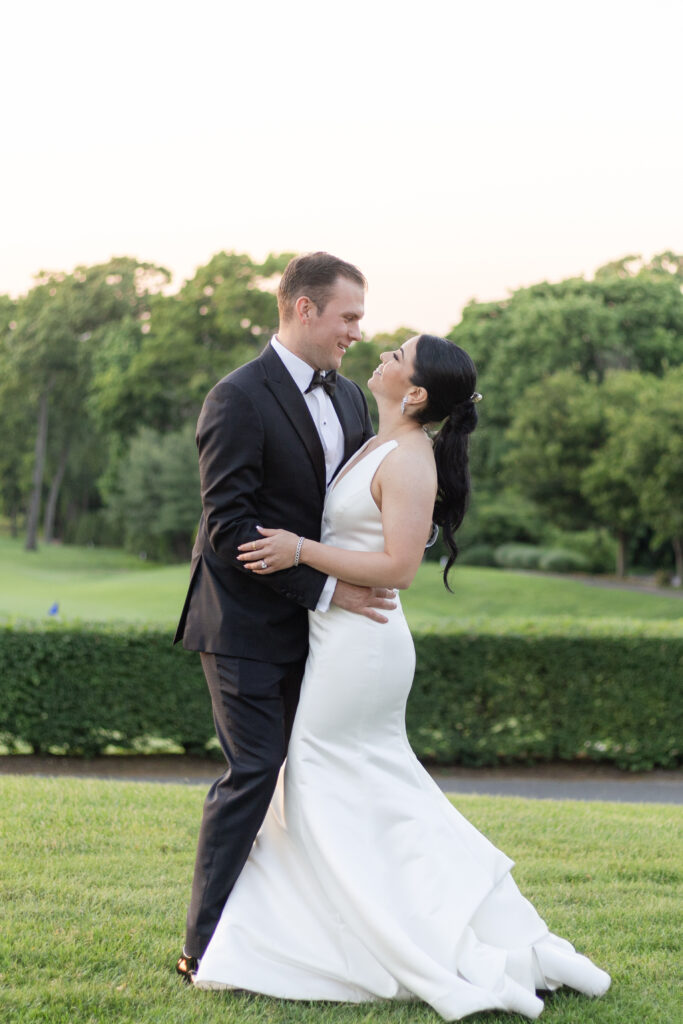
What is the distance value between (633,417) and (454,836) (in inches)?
1055

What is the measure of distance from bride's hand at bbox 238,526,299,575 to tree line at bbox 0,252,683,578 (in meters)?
24.7

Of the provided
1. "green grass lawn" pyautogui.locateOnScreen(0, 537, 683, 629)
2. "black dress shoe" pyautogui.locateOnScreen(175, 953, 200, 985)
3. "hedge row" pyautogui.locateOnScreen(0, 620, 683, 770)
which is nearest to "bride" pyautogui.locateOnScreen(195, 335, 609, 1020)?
"black dress shoe" pyautogui.locateOnScreen(175, 953, 200, 985)

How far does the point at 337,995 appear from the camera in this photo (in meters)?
3.82

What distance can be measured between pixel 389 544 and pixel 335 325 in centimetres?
90

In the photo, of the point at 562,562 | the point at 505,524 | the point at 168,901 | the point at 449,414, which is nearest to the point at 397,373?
the point at 449,414

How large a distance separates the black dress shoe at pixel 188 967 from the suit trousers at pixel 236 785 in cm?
3

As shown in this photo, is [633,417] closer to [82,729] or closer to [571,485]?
[571,485]

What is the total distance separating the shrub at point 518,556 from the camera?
39156mm

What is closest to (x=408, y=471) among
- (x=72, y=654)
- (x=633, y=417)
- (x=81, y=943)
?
(x=81, y=943)

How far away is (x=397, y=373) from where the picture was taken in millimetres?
4055

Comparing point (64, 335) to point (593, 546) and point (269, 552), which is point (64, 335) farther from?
point (269, 552)

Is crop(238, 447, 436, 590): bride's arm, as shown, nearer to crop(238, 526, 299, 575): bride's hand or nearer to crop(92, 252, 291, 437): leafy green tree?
crop(238, 526, 299, 575): bride's hand

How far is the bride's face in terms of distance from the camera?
13.3 feet

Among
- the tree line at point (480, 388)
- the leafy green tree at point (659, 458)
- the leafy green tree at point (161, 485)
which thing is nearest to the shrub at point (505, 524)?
the tree line at point (480, 388)
